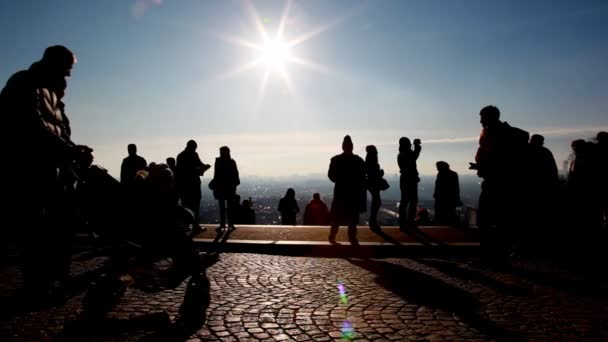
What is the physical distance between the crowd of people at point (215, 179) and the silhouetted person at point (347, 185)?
0.07 feet

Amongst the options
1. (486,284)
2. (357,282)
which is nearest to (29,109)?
(357,282)

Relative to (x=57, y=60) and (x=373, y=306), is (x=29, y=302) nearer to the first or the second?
(x=57, y=60)

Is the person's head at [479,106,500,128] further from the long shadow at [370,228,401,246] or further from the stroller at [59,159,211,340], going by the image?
the stroller at [59,159,211,340]

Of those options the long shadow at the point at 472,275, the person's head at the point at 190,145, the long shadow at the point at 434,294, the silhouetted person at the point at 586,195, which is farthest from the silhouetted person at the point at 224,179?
the silhouetted person at the point at 586,195

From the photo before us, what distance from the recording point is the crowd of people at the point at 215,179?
3.72 meters

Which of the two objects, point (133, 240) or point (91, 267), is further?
point (91, 267)

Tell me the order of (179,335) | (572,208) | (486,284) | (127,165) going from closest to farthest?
(179,335) < (486,284) < (572,208) < (127,165)

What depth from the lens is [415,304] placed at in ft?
13.5

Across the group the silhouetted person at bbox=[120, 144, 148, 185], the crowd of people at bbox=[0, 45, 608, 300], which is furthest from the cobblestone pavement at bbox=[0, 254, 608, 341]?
the silhouetted person at bbox=[120, 144, 148, 185]

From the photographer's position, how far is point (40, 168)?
12.4 feet

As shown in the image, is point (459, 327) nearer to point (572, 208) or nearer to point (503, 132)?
point (503, 132)

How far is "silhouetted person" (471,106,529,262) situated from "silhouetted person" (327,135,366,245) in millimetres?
2756

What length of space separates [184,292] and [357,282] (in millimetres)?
2147

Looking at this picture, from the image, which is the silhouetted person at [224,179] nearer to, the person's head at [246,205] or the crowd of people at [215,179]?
the crowd of people at [215,179]
